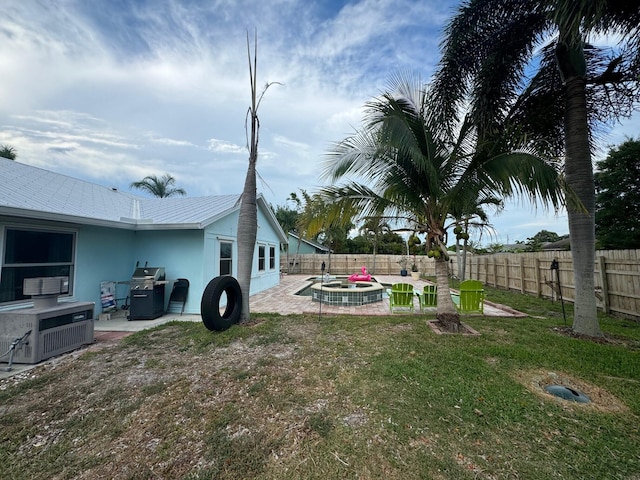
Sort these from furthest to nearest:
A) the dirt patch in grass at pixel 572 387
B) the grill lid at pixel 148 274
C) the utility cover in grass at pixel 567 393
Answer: the grill lid at pixel 148 274
the utility cover in grass at pixel 567 393
the dirt patch in grass at pixel 572 387

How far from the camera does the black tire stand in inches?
211

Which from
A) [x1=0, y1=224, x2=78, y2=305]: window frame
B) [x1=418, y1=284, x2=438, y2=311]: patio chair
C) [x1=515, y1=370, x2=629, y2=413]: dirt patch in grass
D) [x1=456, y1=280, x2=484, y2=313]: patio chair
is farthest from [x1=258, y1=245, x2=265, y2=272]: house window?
[x1=515, y1=370, x2=629, y2=413]: dirt patch in grass

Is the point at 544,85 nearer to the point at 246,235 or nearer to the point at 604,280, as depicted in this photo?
the point at 604,280

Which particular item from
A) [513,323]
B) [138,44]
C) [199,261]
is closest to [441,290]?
[513,323]

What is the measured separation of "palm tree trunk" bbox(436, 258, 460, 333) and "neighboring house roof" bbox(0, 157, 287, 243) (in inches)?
255

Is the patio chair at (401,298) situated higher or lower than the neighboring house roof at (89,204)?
lower

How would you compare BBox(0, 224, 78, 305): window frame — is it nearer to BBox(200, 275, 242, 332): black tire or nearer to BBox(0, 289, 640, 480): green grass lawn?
BBox(0, 289, 640, 480): green grass lawn

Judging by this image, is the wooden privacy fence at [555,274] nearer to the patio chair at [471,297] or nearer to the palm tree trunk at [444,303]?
the patio chair at [471,297]

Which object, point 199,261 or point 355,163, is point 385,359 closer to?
point 355,163

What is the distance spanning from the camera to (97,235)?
7141 millimetres

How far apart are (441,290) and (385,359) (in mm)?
2563

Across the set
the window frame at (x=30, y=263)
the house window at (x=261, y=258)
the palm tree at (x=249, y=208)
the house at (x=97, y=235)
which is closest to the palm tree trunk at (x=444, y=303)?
the palm tree at (x=249, y=208)

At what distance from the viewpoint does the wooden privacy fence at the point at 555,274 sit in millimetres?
6652

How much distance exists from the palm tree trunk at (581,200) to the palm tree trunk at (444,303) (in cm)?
249
